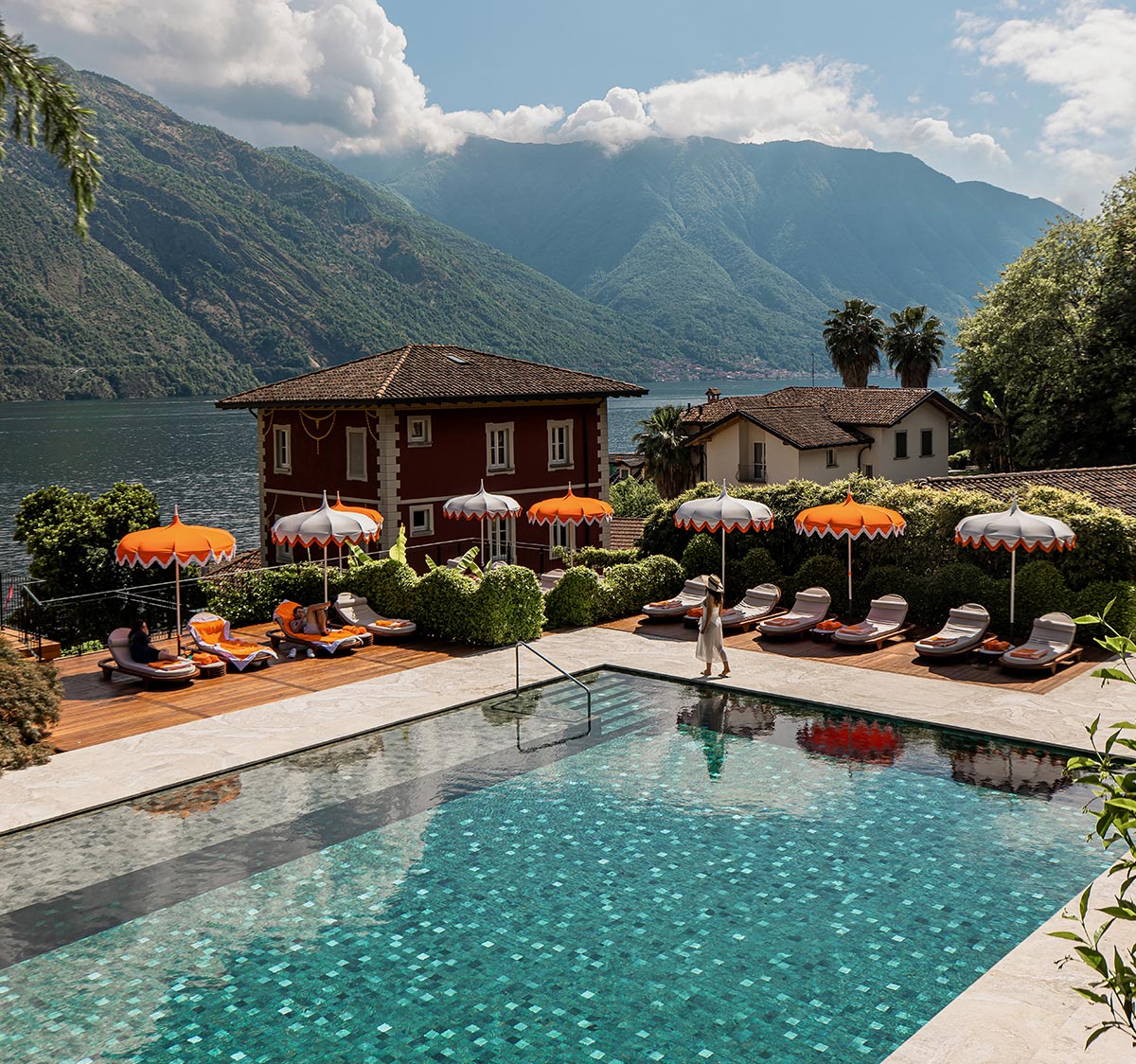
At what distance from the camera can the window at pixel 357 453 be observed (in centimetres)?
3166

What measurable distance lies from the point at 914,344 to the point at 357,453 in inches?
2218

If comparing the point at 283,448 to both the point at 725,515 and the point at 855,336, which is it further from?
the point at 855,336

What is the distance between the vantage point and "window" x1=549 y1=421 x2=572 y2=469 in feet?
117

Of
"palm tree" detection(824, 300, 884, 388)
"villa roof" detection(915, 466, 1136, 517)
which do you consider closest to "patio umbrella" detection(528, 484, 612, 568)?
"villa roof" detection(915, 466, 1136, 517)

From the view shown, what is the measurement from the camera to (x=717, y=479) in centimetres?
6353

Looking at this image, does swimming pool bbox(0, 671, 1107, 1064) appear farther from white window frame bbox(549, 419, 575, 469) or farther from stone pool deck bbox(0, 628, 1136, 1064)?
white window frame bbox(549, 419, 575, 469)

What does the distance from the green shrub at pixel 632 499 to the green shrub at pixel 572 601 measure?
1510 inches

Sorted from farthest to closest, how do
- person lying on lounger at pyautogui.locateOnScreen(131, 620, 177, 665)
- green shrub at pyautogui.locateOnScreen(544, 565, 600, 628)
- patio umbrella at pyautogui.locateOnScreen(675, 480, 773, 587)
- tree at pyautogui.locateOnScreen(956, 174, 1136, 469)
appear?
tree at pyautogui.locateOnScreen(956, 174, 1136, 469) < green shrub at pyautogui.locateOnScreen(544, 565, 600, 628) < patio umbrella at pyautogui.locateOnScreen(675, 480, 773, 587) < person lying on lounger at pyautogui.locateOnScreen(131, 620, 177, 665)

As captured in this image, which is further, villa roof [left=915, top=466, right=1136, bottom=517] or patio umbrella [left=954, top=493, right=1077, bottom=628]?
villa roof [left=915, top=466, right=1136, bottom=517]

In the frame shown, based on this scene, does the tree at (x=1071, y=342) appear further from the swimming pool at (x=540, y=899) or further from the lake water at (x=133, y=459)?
the lake water at (x=133, y=459)

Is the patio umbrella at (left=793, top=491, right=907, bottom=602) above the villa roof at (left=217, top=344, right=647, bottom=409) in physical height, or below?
below

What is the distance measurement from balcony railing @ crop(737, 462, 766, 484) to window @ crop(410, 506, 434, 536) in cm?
3266

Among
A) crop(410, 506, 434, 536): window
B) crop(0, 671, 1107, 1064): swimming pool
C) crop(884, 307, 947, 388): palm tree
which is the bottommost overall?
crop(0, 671, 1107, 1064): swimming pool

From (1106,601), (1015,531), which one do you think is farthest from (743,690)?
(1106,601)
